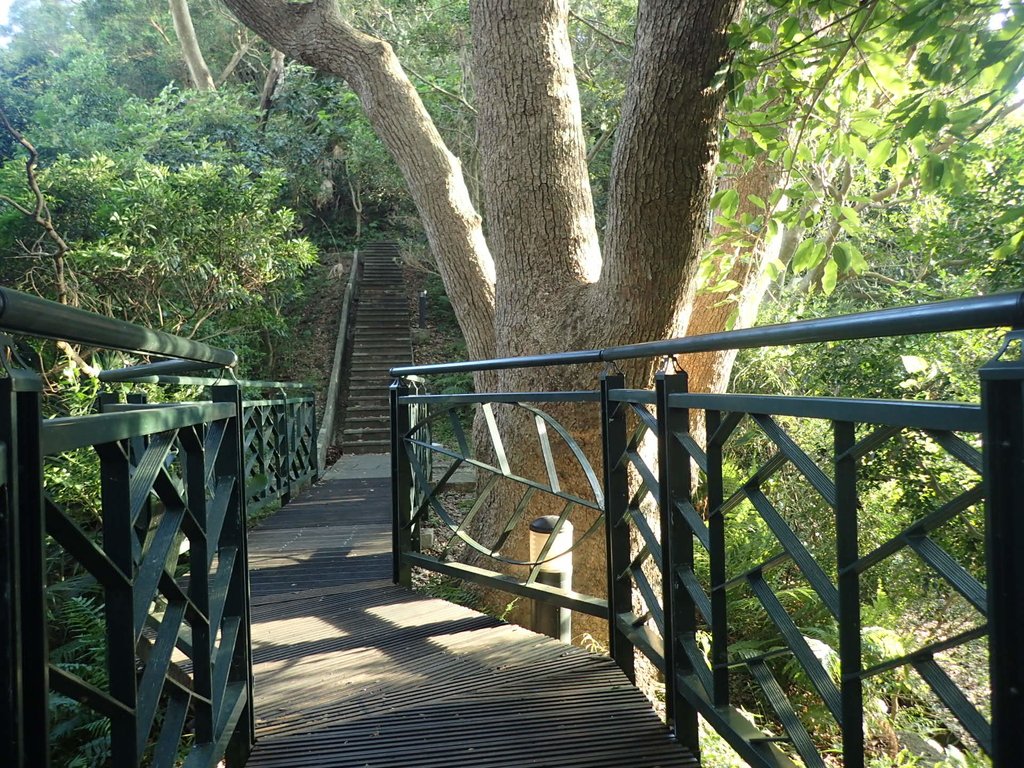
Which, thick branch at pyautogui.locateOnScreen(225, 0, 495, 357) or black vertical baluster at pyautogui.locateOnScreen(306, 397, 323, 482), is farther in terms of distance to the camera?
black vertical baluster at pyautogui.locateOnScreen(306, 397, 323, 482)

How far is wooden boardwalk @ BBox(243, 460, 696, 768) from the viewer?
2.28 metres

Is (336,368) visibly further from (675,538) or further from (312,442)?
(675,538)

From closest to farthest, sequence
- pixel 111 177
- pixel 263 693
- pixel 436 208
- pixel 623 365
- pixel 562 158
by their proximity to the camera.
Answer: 1. pixel 263 693
2. pixel 623 365
3. pixel 562 158
4. pixel 436 208
5. pixel 111 177

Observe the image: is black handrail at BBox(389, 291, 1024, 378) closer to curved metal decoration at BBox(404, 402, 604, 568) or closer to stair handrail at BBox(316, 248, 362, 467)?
curved metal decoration at BBox(404, 402, 604, 568)

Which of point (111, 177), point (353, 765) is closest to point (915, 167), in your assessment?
point (353, 765)

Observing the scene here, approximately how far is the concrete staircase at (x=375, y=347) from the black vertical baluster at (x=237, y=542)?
30.9ft

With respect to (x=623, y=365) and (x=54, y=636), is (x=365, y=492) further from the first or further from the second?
(x=623, y=365)

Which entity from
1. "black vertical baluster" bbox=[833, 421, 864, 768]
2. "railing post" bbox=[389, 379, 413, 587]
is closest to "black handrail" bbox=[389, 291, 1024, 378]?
"black vertical baluster" bbox=[833, 421, 864, 768]

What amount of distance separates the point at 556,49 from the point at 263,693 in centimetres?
380

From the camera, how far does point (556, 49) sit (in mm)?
4641

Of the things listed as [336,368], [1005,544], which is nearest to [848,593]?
[1005,544]

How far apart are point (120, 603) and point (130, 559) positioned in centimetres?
8

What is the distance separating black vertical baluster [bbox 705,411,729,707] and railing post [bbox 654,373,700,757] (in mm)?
200

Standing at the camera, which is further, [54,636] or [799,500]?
[799,500]
